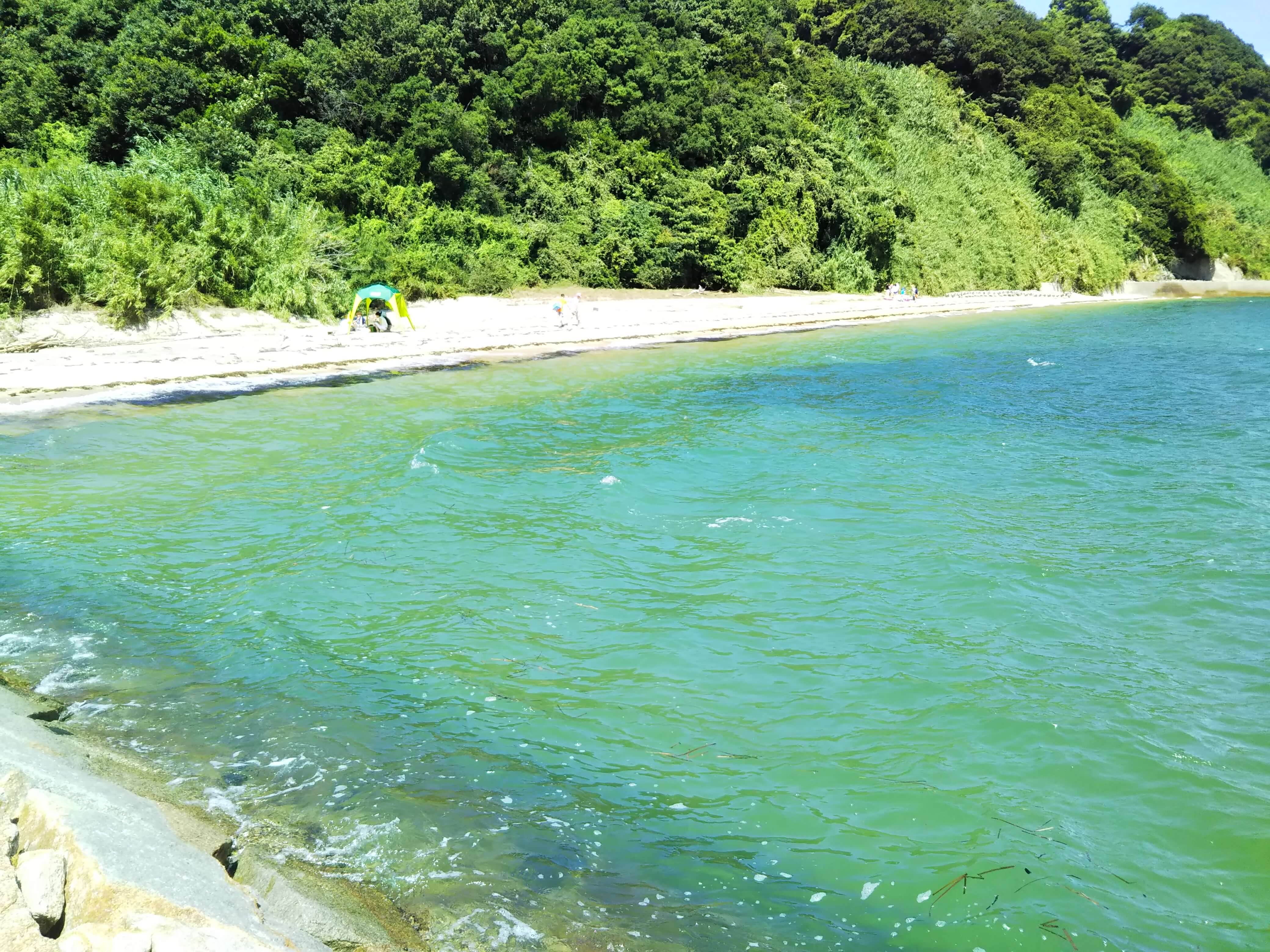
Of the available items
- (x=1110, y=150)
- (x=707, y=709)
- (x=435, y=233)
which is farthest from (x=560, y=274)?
(x=1110, y=150)

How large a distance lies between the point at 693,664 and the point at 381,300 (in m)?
22.0

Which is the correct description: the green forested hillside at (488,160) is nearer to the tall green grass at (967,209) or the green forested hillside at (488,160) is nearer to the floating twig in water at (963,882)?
the tall green grass at (967,209)

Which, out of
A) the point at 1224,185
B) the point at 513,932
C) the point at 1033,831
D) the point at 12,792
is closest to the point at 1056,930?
the point at 1033,831

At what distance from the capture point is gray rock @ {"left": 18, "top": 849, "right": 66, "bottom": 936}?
313 centimetres

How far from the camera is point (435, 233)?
32781 mm

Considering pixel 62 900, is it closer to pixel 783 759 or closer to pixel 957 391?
pixel 783 759

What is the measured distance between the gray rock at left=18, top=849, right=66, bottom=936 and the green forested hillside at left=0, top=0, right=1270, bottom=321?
20.3m

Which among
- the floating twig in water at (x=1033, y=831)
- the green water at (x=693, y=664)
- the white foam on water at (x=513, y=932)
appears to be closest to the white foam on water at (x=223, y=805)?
the green water at (x=693, y=664)

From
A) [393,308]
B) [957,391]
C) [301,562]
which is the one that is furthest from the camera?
[393,308]

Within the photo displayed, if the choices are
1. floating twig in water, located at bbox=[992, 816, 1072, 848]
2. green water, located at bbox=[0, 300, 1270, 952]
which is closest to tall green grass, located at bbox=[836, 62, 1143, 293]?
green water, located at bbox=[0, 300, 1270, 952]

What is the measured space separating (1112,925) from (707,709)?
9.76 feet

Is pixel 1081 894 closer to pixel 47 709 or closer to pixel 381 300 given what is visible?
pixel 47 709

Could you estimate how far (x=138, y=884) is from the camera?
3.30m

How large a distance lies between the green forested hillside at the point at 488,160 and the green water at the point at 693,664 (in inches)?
396
